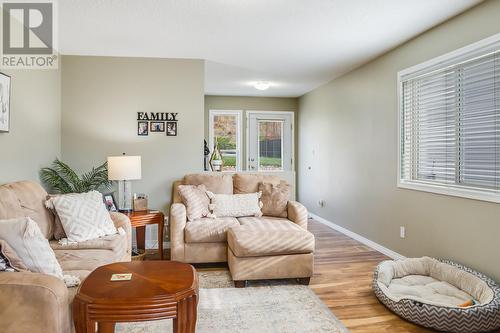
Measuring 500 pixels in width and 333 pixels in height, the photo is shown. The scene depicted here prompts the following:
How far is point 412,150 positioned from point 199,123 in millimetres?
2622

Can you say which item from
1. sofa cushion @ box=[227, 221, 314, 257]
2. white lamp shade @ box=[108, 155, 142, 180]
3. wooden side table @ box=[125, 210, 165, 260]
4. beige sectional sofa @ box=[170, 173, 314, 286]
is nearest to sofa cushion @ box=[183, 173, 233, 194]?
beige sectional sofa @ box=[170, 173, 314, 286]

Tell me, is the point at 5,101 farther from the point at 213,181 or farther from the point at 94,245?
the point at 213,181

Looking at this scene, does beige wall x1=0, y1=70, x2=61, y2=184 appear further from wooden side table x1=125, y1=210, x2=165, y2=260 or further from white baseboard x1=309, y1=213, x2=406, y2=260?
white baseboard x1=309, y1=213, x2=406, y2=260

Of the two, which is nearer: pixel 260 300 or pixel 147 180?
pixel 260 300

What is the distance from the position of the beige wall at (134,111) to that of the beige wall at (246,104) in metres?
2.73

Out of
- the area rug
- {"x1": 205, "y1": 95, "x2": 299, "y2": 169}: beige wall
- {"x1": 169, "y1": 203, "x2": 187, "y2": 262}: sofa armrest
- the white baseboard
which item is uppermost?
{"x1": 205, "y1": 95, "x2": 299, "y2": 169}: beige wall

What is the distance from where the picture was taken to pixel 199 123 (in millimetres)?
4590

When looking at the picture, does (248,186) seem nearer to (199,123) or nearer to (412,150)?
(199,123)

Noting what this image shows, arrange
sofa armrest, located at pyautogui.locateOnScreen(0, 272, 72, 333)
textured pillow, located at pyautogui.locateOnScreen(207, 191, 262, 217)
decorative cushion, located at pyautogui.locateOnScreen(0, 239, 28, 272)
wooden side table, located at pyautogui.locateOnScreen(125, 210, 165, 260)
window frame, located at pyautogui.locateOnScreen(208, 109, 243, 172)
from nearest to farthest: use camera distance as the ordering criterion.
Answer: sofa armrest, located at pyautogui.locateOnScreen(0, 272, 72, 333)
decorative cushion, located at pyautogui.locateOnScreen(0, 239, 28, 272)
wooden side table, located at pyautogui.locateOnScreen(125, 210, 165, 260)
textured pillow, located at pyautogui.locateOnScreen(207, 191, 262, 217)
window frame, located at pyautogui.locateOnScreen(208, 109, 243, 172)

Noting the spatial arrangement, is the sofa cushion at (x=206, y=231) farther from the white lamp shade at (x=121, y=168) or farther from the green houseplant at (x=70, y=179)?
the green houseplant at (x=70, y=179)

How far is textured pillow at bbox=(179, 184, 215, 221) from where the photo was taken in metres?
3.75

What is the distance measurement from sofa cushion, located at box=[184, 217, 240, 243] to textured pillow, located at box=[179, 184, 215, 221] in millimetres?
173

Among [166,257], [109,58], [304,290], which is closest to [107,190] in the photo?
[166,257]

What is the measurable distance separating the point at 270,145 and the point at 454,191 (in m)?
4.72
